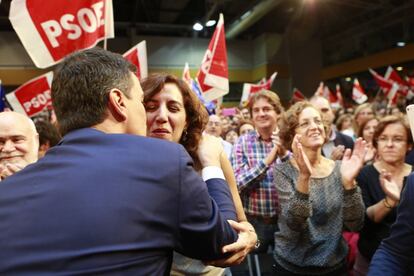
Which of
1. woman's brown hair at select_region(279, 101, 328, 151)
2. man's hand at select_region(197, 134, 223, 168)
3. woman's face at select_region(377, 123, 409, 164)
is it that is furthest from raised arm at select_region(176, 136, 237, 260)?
woman's face at select_region(377, 123, 409, 164)

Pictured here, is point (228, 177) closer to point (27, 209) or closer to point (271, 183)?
point (27, 209)

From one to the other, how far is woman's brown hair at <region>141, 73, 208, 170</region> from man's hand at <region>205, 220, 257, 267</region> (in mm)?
450

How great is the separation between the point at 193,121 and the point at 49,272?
1.04 meters

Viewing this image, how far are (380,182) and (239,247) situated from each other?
147 cm

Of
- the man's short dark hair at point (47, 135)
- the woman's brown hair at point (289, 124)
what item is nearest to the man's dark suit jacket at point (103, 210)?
the woman's brown hair at point (289, 124)

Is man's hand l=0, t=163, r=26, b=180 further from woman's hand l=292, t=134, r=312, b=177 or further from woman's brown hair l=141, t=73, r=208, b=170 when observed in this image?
woman's hand l=292, t=134, r=312, b=177

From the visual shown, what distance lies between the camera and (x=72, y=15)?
310 cm

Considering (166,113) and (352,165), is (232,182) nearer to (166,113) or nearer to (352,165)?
(166,113)

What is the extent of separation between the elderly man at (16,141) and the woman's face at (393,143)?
2.12m

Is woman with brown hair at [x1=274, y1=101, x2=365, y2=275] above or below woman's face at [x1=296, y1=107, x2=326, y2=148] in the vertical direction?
below

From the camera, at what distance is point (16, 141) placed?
2061mm

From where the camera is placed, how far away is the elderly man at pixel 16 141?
2.01 metres

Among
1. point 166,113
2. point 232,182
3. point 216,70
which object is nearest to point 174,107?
point 166,113

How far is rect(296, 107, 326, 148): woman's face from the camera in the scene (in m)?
2.56
